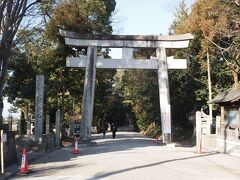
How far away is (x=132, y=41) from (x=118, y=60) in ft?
6.03

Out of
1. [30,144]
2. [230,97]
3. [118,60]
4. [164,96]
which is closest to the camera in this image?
[30,144]

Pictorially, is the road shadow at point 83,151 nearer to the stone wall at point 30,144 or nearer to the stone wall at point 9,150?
the stone wall at point 30,144

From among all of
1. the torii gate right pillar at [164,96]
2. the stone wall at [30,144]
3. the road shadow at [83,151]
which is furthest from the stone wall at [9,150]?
the torii gate right pillar at [164,96]

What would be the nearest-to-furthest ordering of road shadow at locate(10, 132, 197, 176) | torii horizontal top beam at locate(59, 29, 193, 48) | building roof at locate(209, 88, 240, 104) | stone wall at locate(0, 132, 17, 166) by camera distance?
stone wall at locate(0, 132, 17, 166) → road shadow at locate(10, 132, 197, 176) → building roof at locate(209, 88, 240, 104) → torii horizontal top beam at locate(59, 29, 193, 48)

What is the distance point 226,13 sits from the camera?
3253 cm

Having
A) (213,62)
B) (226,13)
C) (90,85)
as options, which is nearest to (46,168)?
(90,85)

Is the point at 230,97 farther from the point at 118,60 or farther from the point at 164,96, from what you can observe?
the point at 118,60

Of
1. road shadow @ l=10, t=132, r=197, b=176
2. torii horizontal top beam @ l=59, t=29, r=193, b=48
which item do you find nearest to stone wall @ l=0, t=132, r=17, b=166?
road shadow @ l=10, t=132, r=197, b=176

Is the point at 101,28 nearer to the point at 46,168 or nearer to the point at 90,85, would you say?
the point at 90,85

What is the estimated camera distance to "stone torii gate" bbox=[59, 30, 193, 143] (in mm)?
35125

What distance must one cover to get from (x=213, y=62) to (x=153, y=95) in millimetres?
8771

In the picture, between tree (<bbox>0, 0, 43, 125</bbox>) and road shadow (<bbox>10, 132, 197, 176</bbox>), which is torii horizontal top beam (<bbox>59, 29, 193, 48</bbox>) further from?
tree (<bbox>0, 0, 43, 125</bbox>)

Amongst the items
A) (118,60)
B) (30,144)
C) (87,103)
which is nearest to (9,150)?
(30,144)

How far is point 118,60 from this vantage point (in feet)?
119
